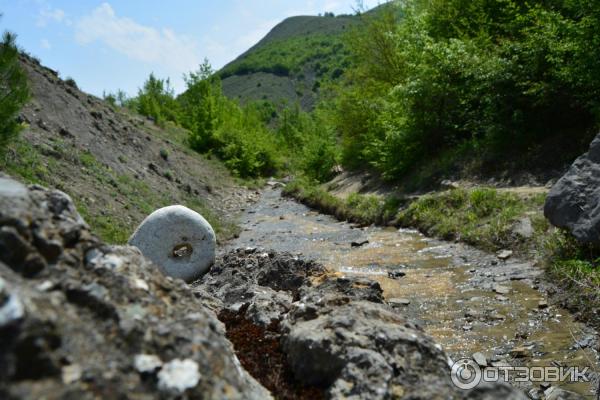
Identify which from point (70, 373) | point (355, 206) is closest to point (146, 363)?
point (70, 373)

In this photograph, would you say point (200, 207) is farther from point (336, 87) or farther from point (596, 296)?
point (596, 296)

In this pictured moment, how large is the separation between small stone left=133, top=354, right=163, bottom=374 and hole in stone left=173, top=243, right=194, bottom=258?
6828 mm

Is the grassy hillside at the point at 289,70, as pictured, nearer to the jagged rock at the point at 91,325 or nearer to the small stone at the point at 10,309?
the jagged rock at the point at 91,325

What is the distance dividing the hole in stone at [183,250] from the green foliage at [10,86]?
3784mm

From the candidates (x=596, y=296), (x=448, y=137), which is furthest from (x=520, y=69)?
(x=596, y=296)

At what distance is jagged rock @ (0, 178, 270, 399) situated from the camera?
5.33ft

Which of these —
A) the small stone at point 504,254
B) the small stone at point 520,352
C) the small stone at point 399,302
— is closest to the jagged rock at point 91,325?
the small stone at point 520,352

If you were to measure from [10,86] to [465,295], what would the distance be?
8555mm

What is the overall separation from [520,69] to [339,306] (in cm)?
1245

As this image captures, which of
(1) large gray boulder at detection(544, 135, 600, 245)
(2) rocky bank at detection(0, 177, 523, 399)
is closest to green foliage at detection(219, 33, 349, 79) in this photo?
(1) large gray boulder at detection(544, 135, 600, 245)

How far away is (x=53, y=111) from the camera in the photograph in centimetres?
1927

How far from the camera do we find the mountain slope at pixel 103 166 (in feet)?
42.9

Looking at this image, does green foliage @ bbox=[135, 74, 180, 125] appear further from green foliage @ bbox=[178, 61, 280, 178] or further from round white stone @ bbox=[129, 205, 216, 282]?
round white stone @ bbox=[129, 205, 216, 282]

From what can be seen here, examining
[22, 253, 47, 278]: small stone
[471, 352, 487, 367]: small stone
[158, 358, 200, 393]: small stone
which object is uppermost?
[22, 253, 47, 278]: small stone
